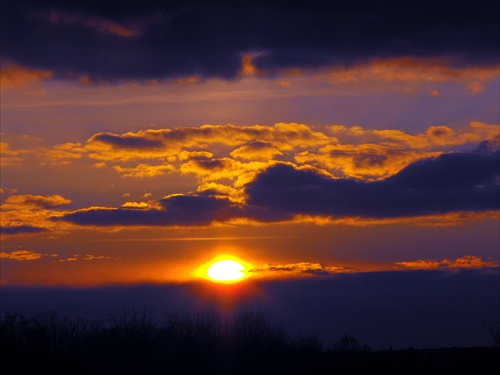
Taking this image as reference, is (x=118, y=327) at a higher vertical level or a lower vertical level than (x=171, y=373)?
higher

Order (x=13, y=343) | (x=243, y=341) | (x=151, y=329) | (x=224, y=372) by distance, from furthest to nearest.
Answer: (x=243, y=341) → (x=151, y=329) → (x=224, y=372) → (x=13, y=343)

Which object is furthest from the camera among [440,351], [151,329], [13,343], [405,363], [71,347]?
[151,329]

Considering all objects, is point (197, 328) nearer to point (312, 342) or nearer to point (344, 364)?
point (312, 342)

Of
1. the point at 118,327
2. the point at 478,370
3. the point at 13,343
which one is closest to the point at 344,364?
the point at 478,370

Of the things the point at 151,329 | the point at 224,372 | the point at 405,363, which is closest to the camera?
the point at 405,363

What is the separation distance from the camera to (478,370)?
177ft

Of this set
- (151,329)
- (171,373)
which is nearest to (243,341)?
(151,329)

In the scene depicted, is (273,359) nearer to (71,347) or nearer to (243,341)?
(243,341)

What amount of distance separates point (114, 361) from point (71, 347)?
14.3 feet

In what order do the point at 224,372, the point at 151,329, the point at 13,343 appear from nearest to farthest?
the point at 13,343 → the point at 224,372 → the point at 151,329

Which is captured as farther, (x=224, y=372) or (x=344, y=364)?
→ (x=224, y=372)

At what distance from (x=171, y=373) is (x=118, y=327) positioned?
11269 millimetres

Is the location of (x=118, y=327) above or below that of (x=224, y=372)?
above

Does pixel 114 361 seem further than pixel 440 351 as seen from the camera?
Yes
